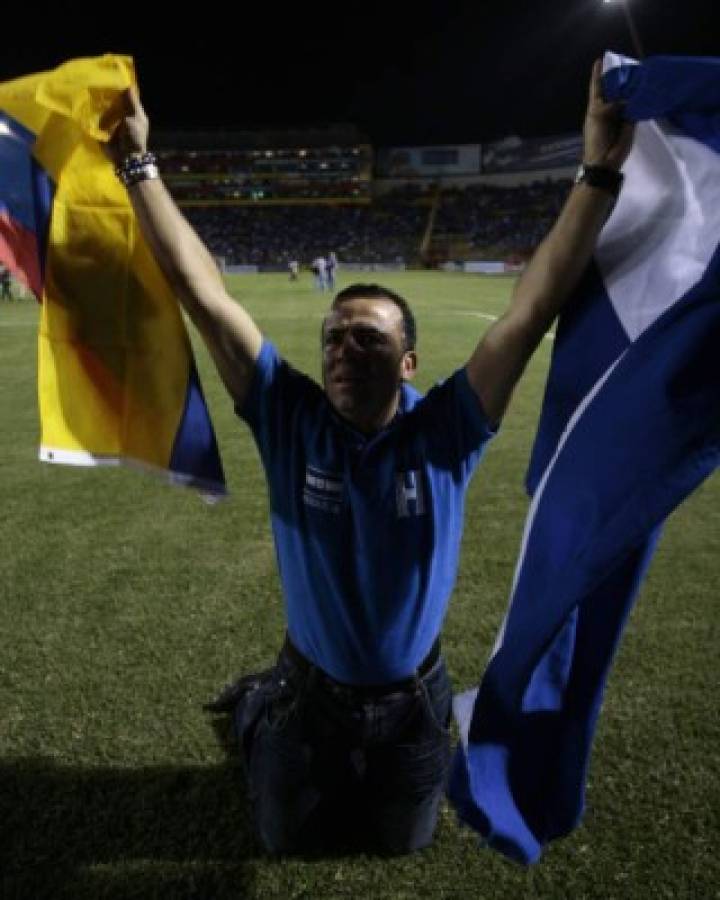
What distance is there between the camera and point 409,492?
2.59 m

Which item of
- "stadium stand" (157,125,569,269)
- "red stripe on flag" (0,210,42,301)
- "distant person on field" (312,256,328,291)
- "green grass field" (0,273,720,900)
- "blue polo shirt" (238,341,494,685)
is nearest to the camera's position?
"blue polo shirt" (238,341,494,685)

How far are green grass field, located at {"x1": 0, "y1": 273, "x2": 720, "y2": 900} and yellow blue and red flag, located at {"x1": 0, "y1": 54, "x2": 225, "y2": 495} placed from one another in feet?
4.55

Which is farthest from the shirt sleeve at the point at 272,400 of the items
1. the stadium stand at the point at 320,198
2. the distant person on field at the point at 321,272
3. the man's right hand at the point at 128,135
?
the stadium stand at the point at 320,198

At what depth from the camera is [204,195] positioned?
89.2 meters

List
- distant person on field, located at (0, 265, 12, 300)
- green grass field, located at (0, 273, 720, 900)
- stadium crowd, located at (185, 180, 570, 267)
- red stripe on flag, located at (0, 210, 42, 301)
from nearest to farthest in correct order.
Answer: green grass field, located at (0, 273, 720, 900) → red stripe on flag, located at (0, 210, 42, 301) → distant person on field, located at (0, 265, 12, 300) → stadium crowd, located at (185, 180, 570, 267)

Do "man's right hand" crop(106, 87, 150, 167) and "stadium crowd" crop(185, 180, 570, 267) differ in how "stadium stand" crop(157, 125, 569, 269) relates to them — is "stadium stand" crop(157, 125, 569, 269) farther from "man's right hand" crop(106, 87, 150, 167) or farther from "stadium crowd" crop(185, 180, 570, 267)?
"man's right hand" crop(106, 87, 150, 167)

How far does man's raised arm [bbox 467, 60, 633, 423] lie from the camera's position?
213cm

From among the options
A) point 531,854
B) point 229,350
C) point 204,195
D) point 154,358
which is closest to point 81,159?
point 154,358

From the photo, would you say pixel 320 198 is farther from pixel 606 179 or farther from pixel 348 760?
pixel 606 179

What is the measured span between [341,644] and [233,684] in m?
1.27

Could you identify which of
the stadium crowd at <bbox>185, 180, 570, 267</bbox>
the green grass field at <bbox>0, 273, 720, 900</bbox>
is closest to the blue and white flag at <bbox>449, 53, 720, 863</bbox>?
the green grass field at <bbox>0, 273, 720, 900</bbox>

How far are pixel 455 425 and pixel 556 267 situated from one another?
24.0 inches

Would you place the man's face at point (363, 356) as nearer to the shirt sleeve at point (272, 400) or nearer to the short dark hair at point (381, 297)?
the short dark hair at point (381, 297)

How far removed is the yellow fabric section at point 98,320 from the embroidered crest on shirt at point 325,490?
2.18 feet
